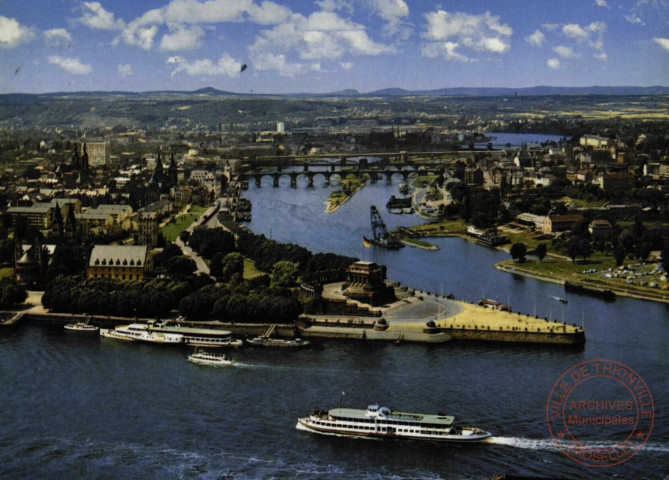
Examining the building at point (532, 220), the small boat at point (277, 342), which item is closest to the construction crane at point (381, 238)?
the building at point (532, 220)

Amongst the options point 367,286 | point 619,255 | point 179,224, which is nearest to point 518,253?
point 619,255

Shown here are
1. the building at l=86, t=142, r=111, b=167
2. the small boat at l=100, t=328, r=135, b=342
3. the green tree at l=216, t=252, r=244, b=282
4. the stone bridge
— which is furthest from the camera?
the building at l=86, t=142, r=111, b=167

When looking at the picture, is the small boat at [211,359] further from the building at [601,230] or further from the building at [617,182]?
the building at [617,182]

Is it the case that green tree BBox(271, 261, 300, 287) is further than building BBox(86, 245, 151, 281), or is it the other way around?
building BBox(86, 245, 151, 281)

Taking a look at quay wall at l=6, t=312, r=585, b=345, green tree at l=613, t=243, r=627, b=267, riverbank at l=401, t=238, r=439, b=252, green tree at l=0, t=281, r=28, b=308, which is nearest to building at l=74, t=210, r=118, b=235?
green tree at l=0, t=281, r=28, b=308

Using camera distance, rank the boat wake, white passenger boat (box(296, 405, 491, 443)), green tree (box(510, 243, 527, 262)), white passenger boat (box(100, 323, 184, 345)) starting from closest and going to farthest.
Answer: the boat wake < white passenger boat (box(296, 405, 491, 443)) < white passenger boat (box(100, 323, 184, 345)) < green tree (box(510, 243, 527, 262))

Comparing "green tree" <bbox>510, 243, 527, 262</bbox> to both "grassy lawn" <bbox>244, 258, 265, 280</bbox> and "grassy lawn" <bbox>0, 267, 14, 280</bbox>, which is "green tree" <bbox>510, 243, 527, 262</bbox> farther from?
"grassy lawn" <bbox>0, 267, 14, 280</bbox>

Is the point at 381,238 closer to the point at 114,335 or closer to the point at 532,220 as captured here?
the point at 532,220

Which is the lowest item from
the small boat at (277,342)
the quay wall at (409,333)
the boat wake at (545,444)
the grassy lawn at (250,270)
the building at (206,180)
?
the boat wake at (545,444)
